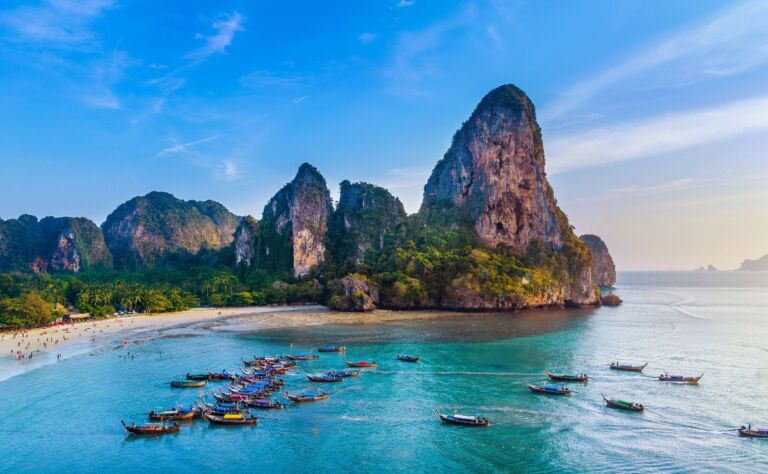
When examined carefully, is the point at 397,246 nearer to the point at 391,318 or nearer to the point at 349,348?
the point at 391,318

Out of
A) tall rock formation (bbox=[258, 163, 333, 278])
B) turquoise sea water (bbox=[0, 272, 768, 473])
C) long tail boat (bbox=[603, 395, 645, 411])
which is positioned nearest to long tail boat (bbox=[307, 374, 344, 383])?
turquoise sea water (bbox=[0, 272, 768, 473])

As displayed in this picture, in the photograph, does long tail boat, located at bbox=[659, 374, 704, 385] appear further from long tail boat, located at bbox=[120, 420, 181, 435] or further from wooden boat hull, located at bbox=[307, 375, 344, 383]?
long tail boat, located at bbox=[120, 420, 181, 435]

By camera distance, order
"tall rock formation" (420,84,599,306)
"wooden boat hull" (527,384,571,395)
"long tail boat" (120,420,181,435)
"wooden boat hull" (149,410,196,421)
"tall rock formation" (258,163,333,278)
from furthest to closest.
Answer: "tall rock formation" (258,163,333,278) < "tall rock formation" (420,84,599,306) < "wooden boat hull" (527,384,571,395) < "wooden boat hull" (149,410,196,421) < "long tail boat" (120,420,181,435)

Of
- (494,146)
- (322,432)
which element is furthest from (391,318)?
(494,146)

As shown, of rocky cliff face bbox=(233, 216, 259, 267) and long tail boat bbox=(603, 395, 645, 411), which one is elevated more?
rocky cliff face bbox=(233, 216, 259, 267)

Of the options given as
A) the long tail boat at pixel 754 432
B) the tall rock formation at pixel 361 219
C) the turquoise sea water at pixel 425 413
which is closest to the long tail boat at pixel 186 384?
the turquoise sea water at pixel 425 413

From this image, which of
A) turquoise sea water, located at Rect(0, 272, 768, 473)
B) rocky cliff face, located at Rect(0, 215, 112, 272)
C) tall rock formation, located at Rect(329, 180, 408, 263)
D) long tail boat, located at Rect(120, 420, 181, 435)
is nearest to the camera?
turquoise sea water, located at Rect(0, 272, 768, 473)

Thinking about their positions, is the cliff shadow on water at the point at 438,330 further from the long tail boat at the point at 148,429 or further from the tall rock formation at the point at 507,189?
the tall rock formation at the point at 507,189
